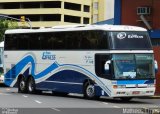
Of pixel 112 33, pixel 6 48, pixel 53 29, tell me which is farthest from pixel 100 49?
pixel 6 48

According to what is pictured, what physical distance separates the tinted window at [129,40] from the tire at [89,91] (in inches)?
92.2

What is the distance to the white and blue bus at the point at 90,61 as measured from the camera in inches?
1042

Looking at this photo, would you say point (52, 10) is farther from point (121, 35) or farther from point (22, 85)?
point (121, 35)

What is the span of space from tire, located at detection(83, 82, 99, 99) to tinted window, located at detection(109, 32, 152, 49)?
2.34 metres

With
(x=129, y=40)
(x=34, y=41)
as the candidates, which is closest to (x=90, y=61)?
(x=129, y=40)

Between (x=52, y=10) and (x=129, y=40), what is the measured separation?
90056mm

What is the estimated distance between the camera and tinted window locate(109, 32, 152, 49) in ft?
88.1

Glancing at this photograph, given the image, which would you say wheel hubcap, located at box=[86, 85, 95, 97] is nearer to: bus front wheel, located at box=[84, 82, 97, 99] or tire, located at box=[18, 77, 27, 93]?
bus front wheel, located at box=[84, 82, 97, 99]

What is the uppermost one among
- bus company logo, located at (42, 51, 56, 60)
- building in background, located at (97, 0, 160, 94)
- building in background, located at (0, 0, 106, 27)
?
building in background, located at (0, 0, 106, 27)

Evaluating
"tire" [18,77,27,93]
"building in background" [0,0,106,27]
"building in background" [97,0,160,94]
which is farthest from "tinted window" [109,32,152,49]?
"building in background" [0,0,106,27]

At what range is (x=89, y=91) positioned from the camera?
27.8 meters

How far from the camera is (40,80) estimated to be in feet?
105

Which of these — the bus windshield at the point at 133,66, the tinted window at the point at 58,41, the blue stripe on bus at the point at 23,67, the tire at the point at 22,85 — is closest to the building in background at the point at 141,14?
the tinted window at the point at 58,41

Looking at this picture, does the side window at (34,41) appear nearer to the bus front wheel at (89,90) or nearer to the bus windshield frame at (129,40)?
the bus front wheel at (89,90)
